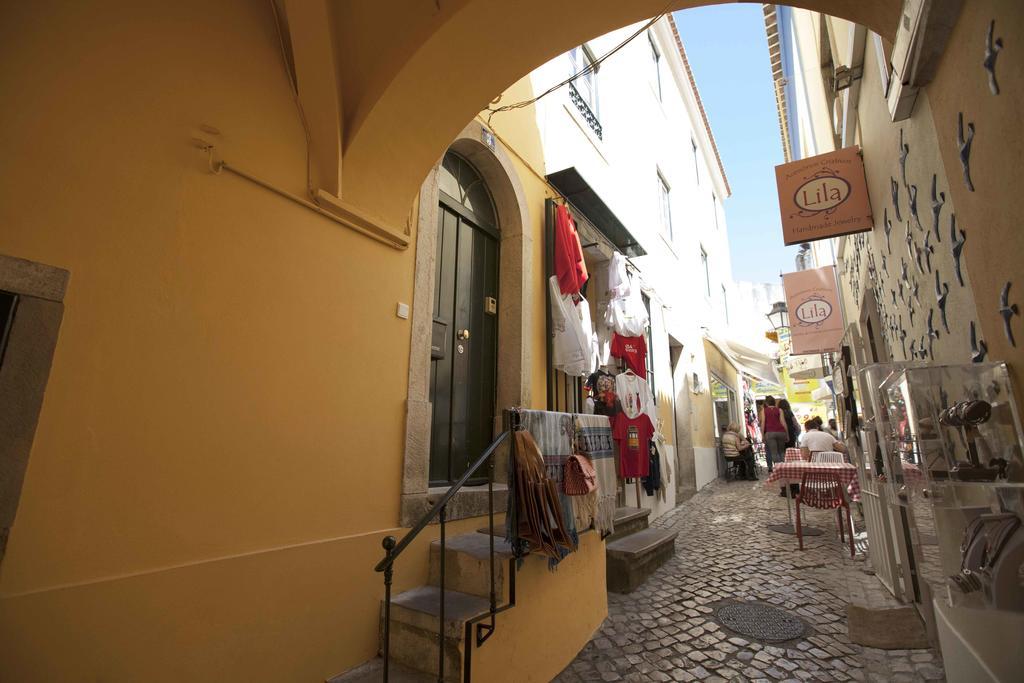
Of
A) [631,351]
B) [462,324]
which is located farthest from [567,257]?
[631,351]

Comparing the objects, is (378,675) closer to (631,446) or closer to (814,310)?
(631,446)

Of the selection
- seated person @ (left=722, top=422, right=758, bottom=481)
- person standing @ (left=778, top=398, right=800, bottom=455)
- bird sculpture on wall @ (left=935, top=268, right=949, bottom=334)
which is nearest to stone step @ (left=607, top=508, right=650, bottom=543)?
bird sculpture on wall @ (left=935, top=268, right=949, bottom=334)

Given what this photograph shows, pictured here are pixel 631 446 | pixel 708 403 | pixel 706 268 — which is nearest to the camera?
pixel 631 446

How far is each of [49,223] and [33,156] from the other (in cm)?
26

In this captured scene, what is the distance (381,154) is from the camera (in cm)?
312

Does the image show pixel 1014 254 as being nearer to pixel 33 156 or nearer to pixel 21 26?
pixel 33 156

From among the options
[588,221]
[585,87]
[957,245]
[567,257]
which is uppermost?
[585,87]

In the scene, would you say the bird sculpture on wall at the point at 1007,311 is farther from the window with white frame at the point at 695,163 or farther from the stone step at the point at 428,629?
the window with white frame at the point at 695,163

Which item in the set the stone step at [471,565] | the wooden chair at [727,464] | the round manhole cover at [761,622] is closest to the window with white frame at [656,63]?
the wooden chair at [727,464]

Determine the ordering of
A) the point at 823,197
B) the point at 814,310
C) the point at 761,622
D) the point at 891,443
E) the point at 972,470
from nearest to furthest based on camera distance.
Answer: the point at 972,470 < the point at 891,443 < the point at 761,622 < the point at 823,197 < the point at 814,310

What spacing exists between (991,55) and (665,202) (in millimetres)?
9500

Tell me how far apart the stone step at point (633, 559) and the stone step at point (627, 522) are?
74mm

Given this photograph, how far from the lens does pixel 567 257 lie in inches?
196

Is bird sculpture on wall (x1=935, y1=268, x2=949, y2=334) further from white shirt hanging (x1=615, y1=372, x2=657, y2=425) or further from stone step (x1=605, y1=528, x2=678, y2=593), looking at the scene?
white shirt hanging (x1=615, y1=372, x2=657, y2=425)
